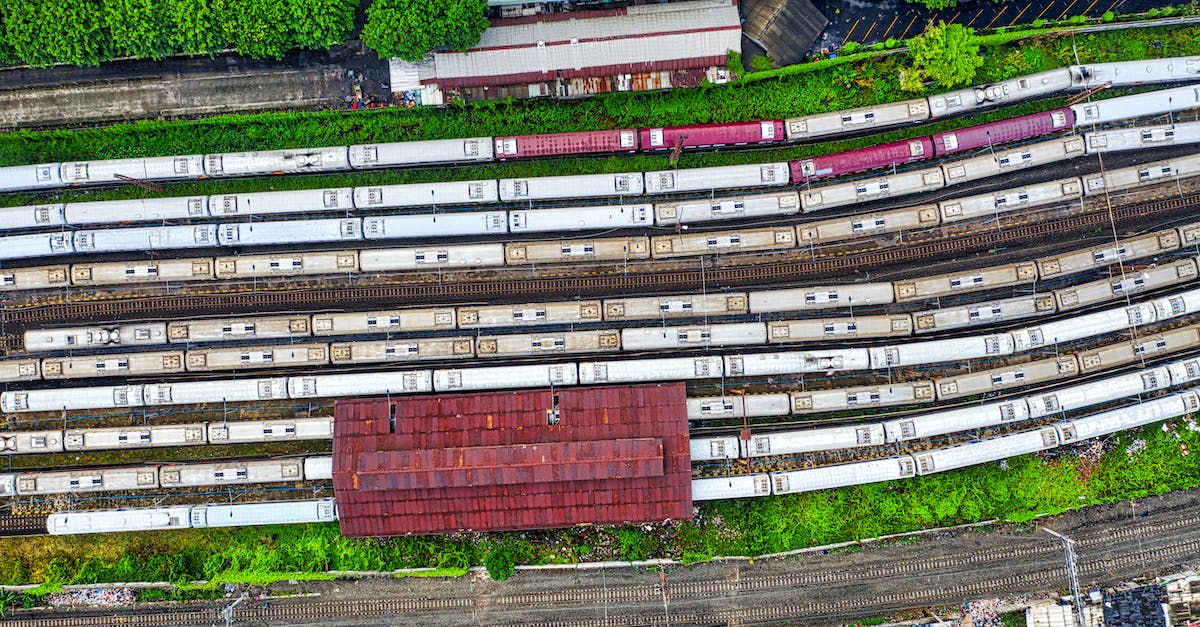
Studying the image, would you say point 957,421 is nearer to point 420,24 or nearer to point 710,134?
point 710,134

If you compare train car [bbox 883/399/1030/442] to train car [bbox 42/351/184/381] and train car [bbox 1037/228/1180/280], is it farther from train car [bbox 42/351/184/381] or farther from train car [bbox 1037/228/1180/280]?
train car [bbox 42/351/184/381]

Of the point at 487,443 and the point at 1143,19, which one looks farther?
the point at 1143,19

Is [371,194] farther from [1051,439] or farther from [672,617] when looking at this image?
[1051,439]

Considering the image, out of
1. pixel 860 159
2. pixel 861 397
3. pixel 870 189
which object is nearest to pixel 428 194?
pixel 860 159

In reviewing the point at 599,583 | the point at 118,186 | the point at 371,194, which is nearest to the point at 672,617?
the point at 599,583

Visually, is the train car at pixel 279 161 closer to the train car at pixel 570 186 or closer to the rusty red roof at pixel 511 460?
the train car at pixel 570 186

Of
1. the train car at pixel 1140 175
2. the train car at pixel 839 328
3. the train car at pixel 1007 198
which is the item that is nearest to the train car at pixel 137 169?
the train car at pixel 839 328
